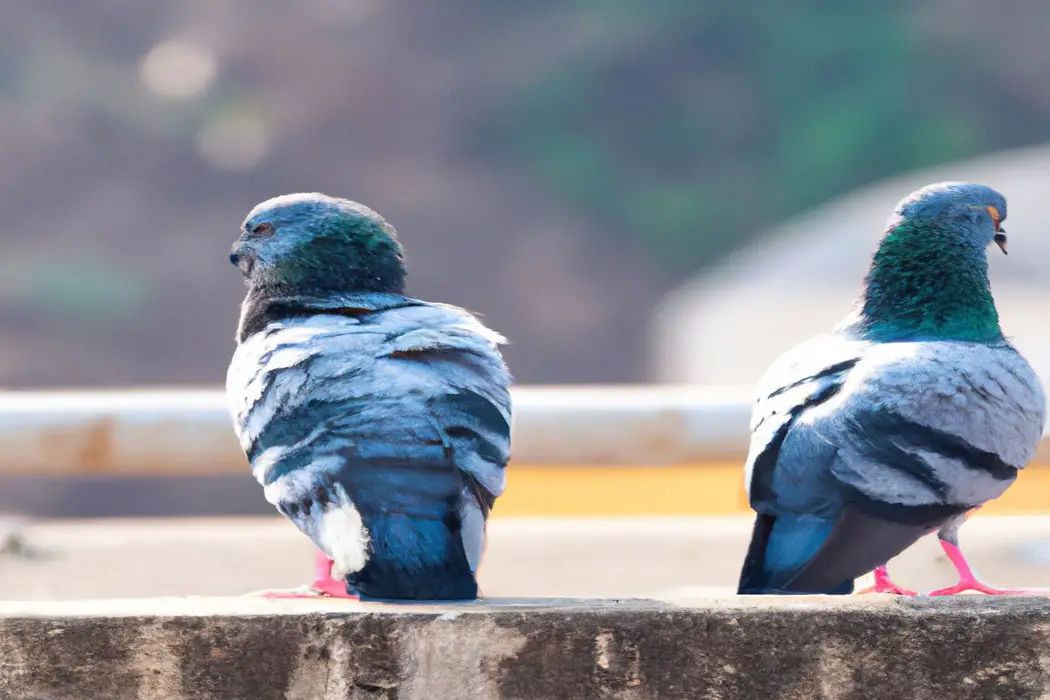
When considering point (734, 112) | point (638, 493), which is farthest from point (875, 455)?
point (734, 112)

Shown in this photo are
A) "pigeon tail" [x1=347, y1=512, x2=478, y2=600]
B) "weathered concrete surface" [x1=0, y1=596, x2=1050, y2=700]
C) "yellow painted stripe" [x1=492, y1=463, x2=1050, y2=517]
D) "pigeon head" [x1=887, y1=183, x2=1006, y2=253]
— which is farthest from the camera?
"yellow painted stripe" [x1=492, y1=463, x2=1050, y2=517]

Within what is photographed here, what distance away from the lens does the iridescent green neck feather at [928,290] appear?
8.87 ft

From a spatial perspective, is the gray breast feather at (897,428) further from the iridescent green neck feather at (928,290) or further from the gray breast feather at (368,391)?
the gray breast feather at (368,391)

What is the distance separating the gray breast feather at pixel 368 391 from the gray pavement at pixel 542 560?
175 centimetres

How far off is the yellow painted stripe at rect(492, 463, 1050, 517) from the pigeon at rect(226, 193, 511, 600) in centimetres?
231

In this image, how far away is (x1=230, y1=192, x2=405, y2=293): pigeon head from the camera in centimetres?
266

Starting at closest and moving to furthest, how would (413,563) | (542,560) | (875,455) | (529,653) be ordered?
(529,653)
(413,563)
(875,455)
(542,560)

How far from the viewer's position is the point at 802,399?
2.58m

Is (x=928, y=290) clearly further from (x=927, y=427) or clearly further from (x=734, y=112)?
(x=734, y=112)

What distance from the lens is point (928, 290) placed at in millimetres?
2715

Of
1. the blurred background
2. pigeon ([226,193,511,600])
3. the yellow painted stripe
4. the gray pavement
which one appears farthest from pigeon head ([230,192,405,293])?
the blurred background

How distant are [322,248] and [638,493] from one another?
2896mm


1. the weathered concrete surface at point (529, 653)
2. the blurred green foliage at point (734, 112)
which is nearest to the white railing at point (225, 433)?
the weathered concrete surface at point (529, 653)

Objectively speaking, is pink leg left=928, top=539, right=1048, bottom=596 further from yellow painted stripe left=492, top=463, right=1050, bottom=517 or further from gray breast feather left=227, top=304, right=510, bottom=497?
yellow painted stripe left=492, top=463, right=1050, bottom=517
